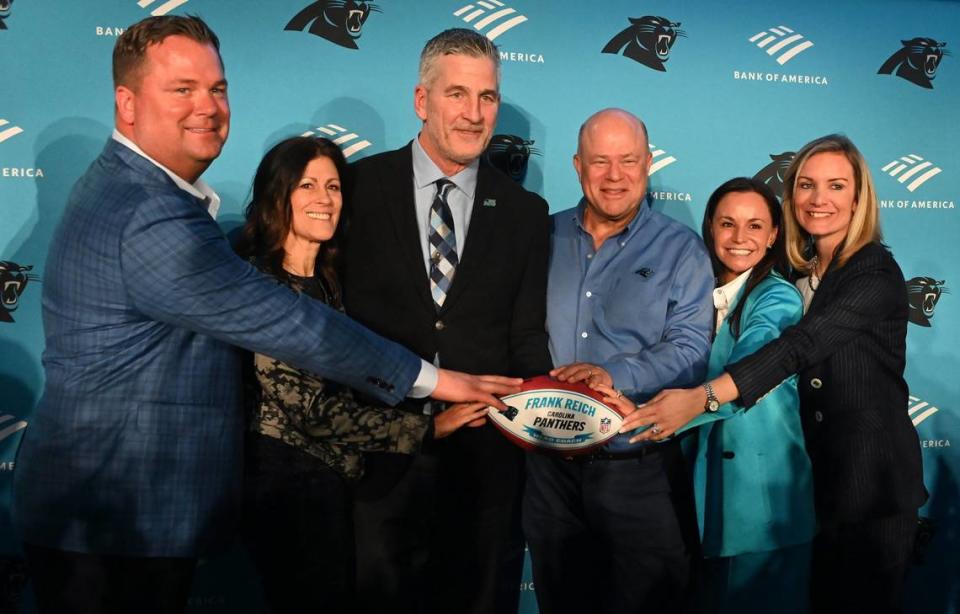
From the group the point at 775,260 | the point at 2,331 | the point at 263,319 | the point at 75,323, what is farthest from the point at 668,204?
the point at 2,331

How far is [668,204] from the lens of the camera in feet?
9.90

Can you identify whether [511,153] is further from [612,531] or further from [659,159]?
[612,531]

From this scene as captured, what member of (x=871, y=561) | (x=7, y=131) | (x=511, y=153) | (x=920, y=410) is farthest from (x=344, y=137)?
(x=920, y=410)

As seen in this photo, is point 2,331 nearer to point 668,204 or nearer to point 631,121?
point 631,121

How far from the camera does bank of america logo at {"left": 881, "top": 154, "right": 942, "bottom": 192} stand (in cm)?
325

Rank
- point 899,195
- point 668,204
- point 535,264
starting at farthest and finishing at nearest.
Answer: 1. point 899,195
2. point 668,204
3. point 535,264

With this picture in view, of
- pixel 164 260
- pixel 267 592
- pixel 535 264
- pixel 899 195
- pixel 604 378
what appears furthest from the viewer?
pixel 899 195

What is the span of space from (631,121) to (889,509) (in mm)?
1355

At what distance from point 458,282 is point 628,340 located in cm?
53

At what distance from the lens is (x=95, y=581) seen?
1.46m

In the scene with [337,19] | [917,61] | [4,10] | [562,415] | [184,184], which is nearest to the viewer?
[184,184]

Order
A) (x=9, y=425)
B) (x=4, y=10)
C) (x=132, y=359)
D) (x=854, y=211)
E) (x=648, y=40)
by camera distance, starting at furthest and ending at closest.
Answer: (x=648, y=40) < (x=9, y=425) < (x=4, y=10) < (x=854, y=211) < (x=132, y=359)

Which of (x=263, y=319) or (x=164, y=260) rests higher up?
(x=164, y=260)

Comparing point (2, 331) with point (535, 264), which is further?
point (2, 331)
